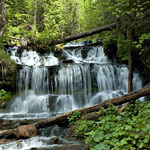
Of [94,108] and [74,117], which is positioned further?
[94,108]

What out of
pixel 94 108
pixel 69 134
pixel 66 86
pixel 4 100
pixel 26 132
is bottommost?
pixel 69 134

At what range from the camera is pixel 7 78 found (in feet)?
34.8

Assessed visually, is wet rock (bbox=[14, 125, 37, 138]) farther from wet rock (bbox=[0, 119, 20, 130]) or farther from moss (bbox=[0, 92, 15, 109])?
moss (bbox=[0, 92, 15, 109])

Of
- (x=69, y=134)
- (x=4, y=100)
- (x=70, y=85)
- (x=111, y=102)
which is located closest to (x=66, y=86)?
(x=70, y=85)

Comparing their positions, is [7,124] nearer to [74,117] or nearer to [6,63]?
[74,117]

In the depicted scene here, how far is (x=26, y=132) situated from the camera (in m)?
5.05

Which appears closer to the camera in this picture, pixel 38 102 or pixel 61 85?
pixel 38 102

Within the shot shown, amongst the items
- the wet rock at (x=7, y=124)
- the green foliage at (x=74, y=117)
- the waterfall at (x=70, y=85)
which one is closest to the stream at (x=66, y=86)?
the waterfall at (x=70, y=85)

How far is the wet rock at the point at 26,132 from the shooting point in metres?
4.96

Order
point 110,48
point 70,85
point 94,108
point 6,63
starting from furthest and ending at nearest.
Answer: point 110,48
point 70,85
point 6,63
point 94,108

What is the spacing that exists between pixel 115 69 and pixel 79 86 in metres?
2.96

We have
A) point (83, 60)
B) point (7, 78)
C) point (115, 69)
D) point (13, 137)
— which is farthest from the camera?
point (83, 60)

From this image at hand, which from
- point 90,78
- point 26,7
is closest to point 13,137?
point 90,78

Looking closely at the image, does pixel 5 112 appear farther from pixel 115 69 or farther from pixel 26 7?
pixel 26 7
